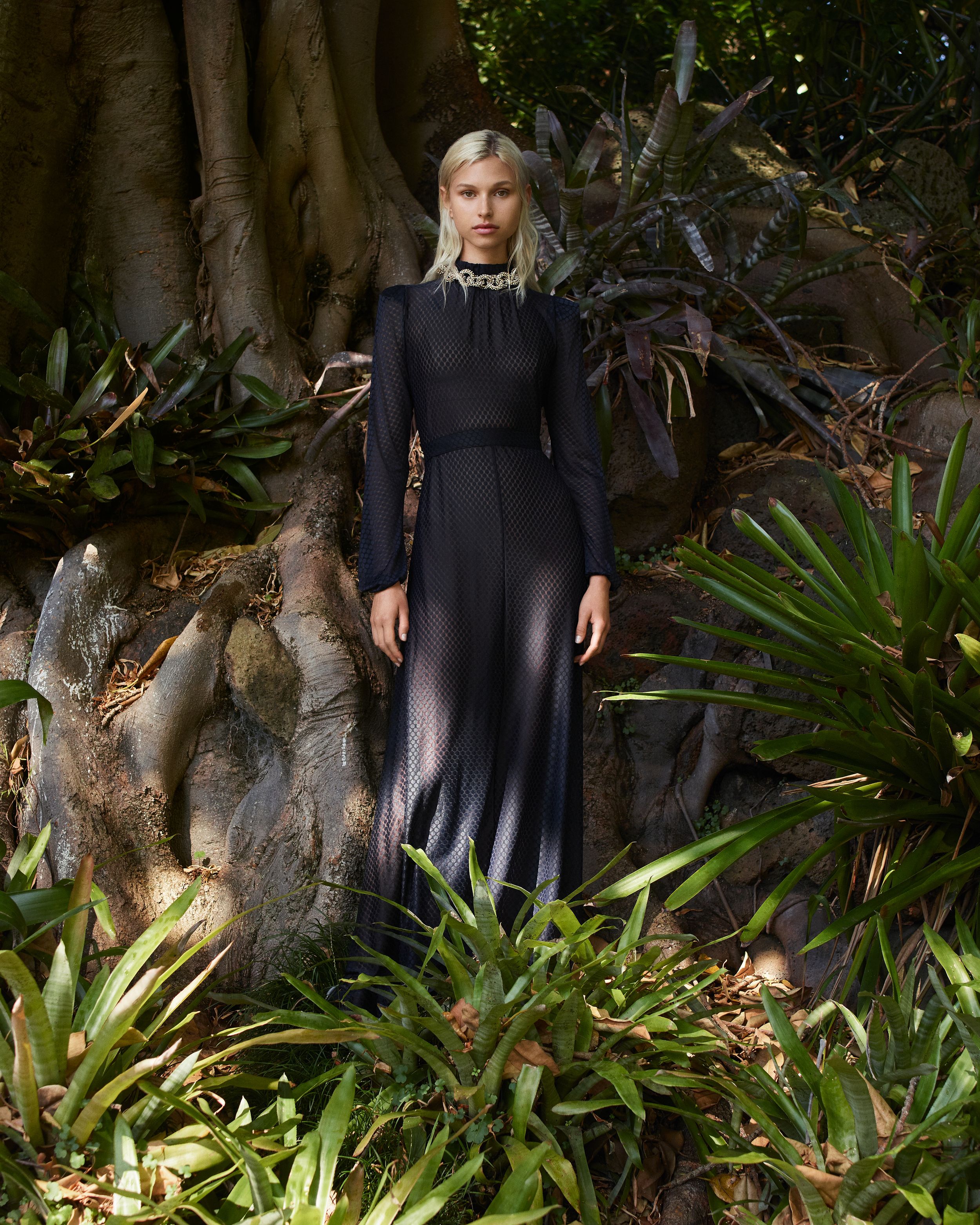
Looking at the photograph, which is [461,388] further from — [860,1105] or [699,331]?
[860,1105]

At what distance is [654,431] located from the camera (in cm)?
336

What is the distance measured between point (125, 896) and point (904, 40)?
6.42 m

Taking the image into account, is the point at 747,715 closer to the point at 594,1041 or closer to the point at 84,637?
the point at 594,1041

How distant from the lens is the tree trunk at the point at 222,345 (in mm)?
2945

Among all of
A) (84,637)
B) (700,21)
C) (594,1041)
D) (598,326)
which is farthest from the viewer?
(700,21)

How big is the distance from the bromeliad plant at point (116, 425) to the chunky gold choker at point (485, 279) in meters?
1.00

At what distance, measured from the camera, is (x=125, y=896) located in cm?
283

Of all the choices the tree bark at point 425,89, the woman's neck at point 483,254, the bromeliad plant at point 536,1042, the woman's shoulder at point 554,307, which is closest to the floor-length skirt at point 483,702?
the bromeliad plant at point 536,1042

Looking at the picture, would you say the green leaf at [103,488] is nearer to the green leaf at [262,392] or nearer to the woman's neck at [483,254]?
the green leaf at [262,392]

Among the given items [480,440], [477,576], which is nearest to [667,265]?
[480,440]

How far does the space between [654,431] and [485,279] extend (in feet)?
3.06

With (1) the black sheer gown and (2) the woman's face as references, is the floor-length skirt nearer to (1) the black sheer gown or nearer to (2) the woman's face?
(1) the black sheer gown

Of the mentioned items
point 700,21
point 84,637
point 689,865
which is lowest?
point 689,865

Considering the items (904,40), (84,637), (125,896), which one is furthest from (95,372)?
(904,40)
